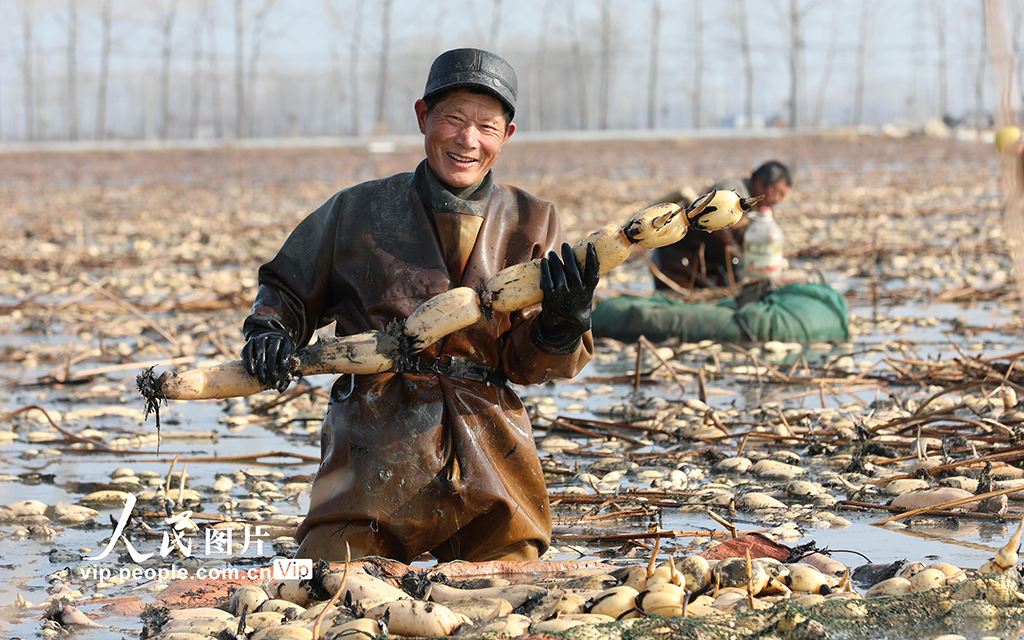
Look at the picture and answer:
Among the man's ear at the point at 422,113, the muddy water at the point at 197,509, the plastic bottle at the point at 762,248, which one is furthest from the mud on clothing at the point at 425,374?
the plastic bottle at the point at 762,248

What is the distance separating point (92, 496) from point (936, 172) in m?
22.1

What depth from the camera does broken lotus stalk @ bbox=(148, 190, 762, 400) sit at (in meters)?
3.03

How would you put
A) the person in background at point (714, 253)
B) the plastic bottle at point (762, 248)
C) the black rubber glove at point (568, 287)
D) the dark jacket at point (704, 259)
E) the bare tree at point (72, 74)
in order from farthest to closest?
the bare tree at point (72, 74) → the dark jacket at point (704, 259) → the person in background at point (714, 253) → the plastic bottle at point (762, 248) → the black rubber glove at point (568, 287)

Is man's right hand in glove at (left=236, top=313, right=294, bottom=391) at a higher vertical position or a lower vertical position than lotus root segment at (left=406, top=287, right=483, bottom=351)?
lower

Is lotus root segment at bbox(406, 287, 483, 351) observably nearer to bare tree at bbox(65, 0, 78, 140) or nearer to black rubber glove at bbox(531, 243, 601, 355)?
black rubber glove at bbox(531, 243, 601, 355)

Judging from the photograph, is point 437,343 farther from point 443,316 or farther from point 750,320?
point 750,320

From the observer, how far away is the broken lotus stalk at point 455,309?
119 inches

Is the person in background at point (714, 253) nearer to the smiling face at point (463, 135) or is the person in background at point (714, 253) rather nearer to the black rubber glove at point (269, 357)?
the smiling face at point (463, 135)

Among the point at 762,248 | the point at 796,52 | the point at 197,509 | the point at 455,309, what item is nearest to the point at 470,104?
the point at 455,309

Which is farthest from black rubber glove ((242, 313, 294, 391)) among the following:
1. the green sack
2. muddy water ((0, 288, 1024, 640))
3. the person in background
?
the person in background

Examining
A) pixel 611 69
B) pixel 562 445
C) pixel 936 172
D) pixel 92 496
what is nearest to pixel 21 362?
pixel 92 496

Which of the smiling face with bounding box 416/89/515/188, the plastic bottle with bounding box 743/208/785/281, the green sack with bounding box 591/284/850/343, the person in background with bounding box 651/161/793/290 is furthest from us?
Answer: the person in background with bounding box 651/161/793/290

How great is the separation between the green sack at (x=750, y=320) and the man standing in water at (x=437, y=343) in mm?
3849

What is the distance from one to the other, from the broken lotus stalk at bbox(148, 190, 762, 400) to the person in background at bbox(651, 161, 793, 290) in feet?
16.5
